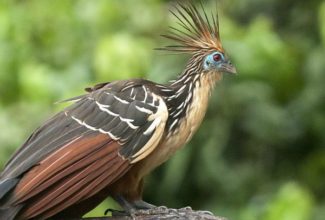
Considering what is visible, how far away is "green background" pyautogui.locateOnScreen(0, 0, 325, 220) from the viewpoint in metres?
7.95

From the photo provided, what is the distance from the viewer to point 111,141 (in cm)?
563

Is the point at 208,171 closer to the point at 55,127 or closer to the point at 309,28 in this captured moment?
the point at 309,28

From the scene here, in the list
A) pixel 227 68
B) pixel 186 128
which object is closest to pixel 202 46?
pixel 227 68

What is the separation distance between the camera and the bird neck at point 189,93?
5.83 m

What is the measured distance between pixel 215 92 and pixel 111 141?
2.51 meters

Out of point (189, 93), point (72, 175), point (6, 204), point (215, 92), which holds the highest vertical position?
point (215, 92)

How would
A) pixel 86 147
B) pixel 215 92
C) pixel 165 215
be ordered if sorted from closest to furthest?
pixel 86 147, pixel 165 215, pixel 215 92

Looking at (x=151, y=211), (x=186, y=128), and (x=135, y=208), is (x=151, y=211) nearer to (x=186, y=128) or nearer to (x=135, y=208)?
(x=135, y=208)

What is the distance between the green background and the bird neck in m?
1.81

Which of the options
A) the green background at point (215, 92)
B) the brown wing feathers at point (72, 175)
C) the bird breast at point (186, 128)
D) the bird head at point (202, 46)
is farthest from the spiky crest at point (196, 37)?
the green background at point (215, 92)

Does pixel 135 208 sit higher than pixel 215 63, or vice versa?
pixel 215 63

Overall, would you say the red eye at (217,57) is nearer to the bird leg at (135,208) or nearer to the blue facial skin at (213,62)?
the blue facial skin at (213,62)

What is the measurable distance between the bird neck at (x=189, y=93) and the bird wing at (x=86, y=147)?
7 cm

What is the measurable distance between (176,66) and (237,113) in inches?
22.1
